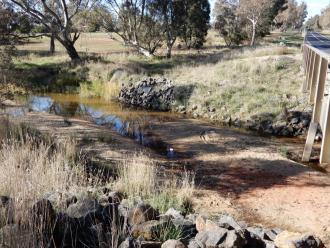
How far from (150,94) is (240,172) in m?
11.9

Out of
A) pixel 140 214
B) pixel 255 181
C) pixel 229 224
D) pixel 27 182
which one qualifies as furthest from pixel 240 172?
pixel 27 182

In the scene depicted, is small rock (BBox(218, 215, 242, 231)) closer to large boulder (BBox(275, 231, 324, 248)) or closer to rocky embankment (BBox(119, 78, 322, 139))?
large boulder (BBox(275, 231, 324, 248))

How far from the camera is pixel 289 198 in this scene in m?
10.1

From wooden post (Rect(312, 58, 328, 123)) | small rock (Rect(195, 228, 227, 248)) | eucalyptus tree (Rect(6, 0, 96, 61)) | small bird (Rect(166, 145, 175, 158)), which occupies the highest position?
eucalyptus tree (Rect(6, 0, 96, 61))

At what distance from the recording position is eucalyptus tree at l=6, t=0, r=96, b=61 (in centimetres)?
3043

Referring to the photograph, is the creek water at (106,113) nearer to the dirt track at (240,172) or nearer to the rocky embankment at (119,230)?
the dirt track at (240,172)

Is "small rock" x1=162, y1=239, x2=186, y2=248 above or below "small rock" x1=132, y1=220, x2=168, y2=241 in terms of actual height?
above

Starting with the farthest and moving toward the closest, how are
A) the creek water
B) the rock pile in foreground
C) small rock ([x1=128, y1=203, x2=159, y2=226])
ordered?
1. the rock pile in foreground
2. the creek water
3. small rock ([x1=128, y1=203, x2=159, y2=226])

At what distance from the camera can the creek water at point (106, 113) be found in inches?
648

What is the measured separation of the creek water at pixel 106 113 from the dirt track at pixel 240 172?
55 centimetres

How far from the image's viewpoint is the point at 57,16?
104 ft

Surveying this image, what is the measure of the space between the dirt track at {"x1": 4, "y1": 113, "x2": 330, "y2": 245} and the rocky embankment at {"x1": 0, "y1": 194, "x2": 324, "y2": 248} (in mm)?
2360

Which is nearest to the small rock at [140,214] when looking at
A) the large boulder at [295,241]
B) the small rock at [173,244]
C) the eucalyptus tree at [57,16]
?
the small rock at [173,244]

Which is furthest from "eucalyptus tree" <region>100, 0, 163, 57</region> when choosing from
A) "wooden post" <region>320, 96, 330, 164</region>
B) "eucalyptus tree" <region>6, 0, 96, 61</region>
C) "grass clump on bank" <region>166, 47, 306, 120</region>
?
"wooden post" <region>320, 96, 330, 164</region>
